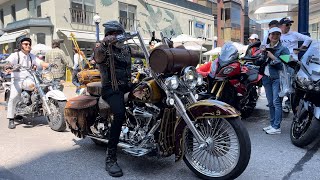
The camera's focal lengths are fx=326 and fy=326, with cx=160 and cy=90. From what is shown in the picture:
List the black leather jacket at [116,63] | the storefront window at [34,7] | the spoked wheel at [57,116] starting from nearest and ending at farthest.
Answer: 1. the black leather jacket at [116,63]
2. the spoked wheel at [57,116]
3. the storefront window at [34,7]

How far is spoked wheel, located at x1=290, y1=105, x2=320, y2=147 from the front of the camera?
4324mm

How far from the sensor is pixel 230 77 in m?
5.09

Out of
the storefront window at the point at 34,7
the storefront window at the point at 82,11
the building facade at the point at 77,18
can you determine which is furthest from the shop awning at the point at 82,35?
the storefront window at the point at 34,7

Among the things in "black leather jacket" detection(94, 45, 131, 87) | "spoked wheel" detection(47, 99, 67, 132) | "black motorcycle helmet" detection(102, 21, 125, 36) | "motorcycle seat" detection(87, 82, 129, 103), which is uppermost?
"black motorcycle helmet" detection(102, 21, 125, 36)

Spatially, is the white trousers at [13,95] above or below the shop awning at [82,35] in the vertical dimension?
below

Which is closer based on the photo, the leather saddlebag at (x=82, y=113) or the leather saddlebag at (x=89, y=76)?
the leather saddlebag at (x=82, y=113)

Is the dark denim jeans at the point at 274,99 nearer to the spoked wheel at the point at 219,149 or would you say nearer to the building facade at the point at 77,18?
the spoked wheel at the point at 219,149

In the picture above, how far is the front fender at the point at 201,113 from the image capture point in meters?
3.22

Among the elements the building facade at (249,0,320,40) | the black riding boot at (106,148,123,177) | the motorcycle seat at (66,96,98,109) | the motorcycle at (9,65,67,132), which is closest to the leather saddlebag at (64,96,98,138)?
the motorcycle seat at (66,96,98,109)

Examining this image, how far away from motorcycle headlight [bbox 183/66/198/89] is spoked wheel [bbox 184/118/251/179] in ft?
1.31

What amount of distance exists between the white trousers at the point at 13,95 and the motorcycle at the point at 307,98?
5.01 m

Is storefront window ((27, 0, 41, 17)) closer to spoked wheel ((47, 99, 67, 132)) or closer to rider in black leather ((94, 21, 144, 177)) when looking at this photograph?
spoked wheel ((47, 99, 67, 132))

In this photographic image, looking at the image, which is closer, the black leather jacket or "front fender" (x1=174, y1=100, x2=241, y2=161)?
"front fender" (x1=174, y1=100, x2=241, y2=161)

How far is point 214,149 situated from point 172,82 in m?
0.85
